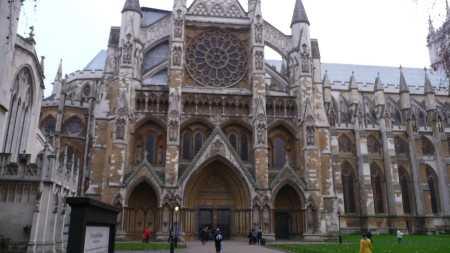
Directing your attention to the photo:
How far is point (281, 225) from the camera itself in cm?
2956

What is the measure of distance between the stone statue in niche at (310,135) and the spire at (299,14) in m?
10.1

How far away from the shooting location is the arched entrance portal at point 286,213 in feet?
95.3

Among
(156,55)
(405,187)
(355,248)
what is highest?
(156,55)

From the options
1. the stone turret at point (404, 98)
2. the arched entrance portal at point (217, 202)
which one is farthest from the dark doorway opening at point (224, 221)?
the stone turret at point (404, 98)

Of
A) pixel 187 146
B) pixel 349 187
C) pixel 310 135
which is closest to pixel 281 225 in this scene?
pixel 310 135

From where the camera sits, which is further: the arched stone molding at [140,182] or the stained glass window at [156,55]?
the stained glass window at [156,55]

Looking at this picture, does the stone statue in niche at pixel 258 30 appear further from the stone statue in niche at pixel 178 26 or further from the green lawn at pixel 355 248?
the green lawn at pixel 355 248

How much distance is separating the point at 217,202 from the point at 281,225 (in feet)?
18.0

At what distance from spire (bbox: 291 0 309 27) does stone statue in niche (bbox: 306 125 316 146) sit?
33.1ft

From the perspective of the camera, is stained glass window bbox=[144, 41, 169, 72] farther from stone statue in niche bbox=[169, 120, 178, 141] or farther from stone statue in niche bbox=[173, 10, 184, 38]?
stone statue in niche bbox=[169, 120, 178, 141]

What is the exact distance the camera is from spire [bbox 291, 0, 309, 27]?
3299cm

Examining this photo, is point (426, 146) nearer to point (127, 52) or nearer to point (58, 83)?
point (127, 52)

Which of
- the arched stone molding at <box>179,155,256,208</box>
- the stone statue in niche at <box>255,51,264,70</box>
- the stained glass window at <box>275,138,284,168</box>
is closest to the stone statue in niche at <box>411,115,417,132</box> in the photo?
the stained glass window at <box>275,138,284,168</box>

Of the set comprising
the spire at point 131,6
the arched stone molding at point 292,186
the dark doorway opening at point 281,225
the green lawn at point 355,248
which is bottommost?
the green lawn at point 355,248
